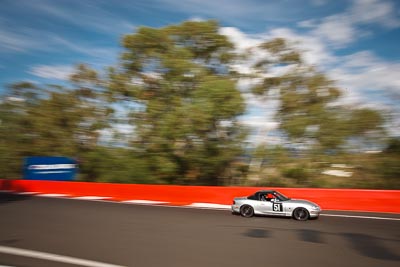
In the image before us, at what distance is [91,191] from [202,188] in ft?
21.2

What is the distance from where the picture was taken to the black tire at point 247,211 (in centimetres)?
1048

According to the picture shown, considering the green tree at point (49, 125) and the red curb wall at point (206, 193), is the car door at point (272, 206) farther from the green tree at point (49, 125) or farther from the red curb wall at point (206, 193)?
the green tree at point (49, 125)

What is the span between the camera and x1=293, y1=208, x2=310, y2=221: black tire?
9820 mm

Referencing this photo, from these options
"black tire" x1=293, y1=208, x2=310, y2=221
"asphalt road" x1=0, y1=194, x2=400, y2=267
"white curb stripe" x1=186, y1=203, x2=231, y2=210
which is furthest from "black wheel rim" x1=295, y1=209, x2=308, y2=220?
"white curb stripe" x1=186, y1=203, x2=231, y2=210

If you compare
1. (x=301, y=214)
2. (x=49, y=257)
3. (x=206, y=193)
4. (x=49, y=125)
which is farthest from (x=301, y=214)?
(x=49, y=125)

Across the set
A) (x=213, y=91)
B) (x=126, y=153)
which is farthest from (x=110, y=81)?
(x=213, y=91)

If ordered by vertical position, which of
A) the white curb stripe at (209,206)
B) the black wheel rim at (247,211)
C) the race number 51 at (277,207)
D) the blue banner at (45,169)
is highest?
the blue banner at (45,169)

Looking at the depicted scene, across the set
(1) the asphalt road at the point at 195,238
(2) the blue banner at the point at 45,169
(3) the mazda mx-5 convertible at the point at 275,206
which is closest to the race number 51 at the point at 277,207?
(3) the mazda mx-5 convertible at the point at 275,206

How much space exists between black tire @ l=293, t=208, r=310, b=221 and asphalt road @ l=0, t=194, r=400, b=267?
0.26 metres

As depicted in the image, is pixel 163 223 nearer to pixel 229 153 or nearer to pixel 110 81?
pixel 229 153

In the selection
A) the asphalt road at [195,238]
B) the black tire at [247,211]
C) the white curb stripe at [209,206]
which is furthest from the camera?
the white curb stripe at [209,206]

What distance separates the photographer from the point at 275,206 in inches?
403

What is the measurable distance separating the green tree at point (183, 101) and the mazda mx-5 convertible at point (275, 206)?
8.21 meters

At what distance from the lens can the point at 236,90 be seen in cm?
1894
